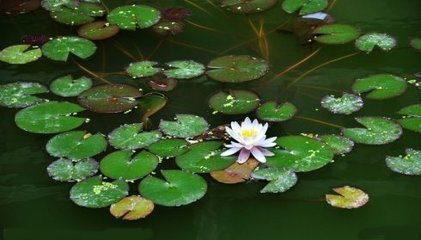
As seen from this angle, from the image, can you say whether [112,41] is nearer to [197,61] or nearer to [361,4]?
[197,61]

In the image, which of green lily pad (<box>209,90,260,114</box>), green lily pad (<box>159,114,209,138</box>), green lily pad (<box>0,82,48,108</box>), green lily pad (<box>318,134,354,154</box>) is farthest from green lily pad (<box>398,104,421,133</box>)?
green lily pad (<box>0,82,48,108</box>)

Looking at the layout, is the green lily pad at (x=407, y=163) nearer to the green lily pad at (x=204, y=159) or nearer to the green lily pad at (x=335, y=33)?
the green lily pad at (x=204, y=159)

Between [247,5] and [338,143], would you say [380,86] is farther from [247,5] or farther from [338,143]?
[247,5]

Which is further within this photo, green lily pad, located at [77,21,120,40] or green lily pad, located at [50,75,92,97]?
green lily pad, located at [77,21,120,40]

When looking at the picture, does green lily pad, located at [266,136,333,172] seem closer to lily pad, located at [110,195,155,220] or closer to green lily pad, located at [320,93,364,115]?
green lily pad, located at [320,93,364,115]

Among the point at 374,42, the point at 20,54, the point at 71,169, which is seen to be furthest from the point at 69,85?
the point at 374,42

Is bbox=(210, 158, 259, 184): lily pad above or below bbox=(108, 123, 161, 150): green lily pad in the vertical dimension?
above

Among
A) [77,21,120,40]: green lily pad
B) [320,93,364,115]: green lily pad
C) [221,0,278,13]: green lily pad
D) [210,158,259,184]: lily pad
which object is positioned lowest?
[210,158,259,184]: lily pad
